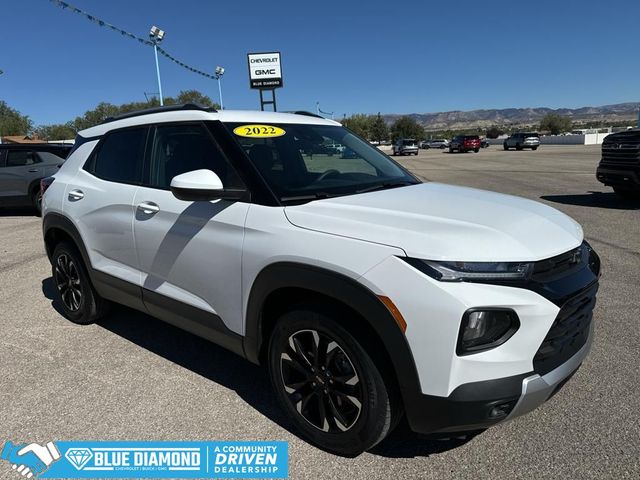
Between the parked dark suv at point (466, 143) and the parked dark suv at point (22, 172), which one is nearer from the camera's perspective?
the parked dark suv at point (22, 172)

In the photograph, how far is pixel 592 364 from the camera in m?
3.33

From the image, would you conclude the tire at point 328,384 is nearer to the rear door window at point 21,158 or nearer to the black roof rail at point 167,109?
the black roof rail at point 167,109

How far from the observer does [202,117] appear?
3088mm

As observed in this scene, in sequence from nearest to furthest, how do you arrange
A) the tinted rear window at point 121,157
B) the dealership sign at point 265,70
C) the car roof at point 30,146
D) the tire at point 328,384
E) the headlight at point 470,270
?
1. the headlight at point 470,270
2. the tire at point 328,384
3. the tinted rear window at point 121,157
4. the car roof at point 30,146
5. the dealership sign at point 265,70

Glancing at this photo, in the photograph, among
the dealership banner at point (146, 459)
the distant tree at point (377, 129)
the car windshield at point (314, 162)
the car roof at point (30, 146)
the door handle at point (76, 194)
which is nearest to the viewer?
the dealership banner at point (146, 459)

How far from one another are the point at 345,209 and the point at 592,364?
2.27 m

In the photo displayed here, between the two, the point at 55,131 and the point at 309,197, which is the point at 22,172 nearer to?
the point at 309,197

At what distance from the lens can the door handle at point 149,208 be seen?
10.4 ft

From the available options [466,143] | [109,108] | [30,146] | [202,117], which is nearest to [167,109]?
[202,117]

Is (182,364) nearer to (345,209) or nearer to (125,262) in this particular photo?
(125,262)

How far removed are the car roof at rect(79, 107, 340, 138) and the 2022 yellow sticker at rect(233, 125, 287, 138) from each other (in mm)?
65

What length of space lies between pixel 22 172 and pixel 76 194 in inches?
341

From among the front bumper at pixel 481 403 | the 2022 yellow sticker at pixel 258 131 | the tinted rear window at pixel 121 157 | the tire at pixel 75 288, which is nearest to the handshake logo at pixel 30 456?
the tire at pixel 75 288

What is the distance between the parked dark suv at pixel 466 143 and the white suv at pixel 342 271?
45.3m
